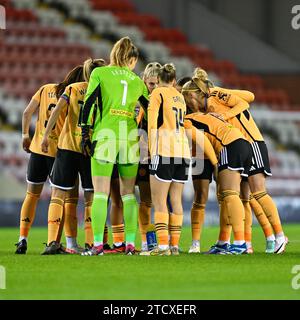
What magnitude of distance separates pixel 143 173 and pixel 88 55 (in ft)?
45.2

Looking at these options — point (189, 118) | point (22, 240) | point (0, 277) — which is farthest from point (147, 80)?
point (0, 277)

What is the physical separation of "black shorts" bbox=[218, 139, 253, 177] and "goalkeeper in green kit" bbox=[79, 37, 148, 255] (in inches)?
34.4

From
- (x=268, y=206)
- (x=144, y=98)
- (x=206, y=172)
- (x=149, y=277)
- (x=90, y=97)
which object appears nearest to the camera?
(x=149, y=277)

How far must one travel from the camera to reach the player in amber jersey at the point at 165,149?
8711 mm

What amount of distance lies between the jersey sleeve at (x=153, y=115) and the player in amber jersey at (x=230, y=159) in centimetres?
60

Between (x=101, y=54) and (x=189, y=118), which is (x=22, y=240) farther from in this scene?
(x=101, y=54)

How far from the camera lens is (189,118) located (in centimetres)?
922

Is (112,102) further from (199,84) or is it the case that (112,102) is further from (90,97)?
(199,84)

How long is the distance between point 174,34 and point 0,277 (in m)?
18.5

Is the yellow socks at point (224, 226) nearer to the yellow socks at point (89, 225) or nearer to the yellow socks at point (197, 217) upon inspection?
the yellow socks at point (197, 217)

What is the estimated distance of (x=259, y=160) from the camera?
932 centimetres

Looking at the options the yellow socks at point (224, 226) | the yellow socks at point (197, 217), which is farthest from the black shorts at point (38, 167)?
the yellow socks at point (224, 226)

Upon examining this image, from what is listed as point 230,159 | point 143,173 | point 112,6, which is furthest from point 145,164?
point 112,6

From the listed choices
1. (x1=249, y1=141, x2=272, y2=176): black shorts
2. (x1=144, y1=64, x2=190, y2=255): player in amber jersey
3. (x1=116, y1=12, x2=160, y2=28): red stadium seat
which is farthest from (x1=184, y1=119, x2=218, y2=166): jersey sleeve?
(x1=116, y1=12, x2=160, y2=28): red stadium seat
